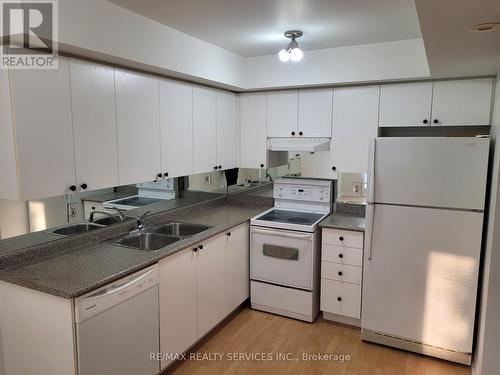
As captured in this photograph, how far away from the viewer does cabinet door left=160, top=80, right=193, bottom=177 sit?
110 inches

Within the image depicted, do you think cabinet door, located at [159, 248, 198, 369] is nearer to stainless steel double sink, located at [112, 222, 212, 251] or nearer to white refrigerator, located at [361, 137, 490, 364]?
stainless steel double sink, located at [112, 222, 212, 251]

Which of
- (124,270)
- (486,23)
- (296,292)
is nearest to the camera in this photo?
(486,23)

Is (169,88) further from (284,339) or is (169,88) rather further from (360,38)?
(284,339)

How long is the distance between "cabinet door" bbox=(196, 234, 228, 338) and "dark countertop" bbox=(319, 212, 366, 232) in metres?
0.94

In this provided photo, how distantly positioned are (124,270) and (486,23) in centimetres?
214

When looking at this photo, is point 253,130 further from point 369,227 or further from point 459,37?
Result: point 459,37

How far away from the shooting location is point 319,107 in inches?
134

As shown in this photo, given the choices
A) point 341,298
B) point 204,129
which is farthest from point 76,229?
point 341,298

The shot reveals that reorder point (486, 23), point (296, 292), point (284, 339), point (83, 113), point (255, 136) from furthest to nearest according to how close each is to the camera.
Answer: point (255, 136) < point (296, 292) < point (284, 339) < point (83, 113) < point (486, 23)

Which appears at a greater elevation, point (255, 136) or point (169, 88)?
point (169, 88)

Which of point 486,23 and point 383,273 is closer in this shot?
point 486,23

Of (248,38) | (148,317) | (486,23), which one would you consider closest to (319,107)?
(248,38)

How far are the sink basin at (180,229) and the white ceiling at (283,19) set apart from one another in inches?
61.2

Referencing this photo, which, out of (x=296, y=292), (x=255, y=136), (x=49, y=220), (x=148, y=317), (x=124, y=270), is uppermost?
(x=255, y=136)
